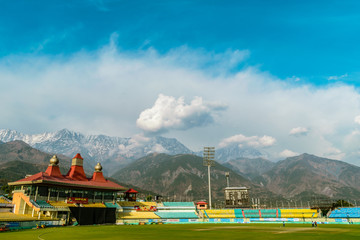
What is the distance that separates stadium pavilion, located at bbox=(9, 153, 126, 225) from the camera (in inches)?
2904

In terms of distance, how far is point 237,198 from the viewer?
105 meters

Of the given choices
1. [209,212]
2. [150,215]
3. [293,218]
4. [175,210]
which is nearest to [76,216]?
[150,215]

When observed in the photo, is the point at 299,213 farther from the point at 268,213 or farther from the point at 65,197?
the point at 65,197

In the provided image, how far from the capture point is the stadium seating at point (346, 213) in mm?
81025

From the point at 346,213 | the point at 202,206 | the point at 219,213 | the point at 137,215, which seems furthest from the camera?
the point at 202,206

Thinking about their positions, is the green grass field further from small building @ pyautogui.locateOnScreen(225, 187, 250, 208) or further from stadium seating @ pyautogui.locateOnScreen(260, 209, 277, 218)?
small building @ pyautogui.locateOnScreen(225, 187, 250, 208)

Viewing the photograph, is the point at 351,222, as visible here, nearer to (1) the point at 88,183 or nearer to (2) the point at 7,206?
(1) the point at 88,183

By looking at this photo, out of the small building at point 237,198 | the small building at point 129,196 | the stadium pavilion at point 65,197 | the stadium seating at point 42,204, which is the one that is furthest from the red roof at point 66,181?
the small building at point 237,198

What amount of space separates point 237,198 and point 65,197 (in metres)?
65.4

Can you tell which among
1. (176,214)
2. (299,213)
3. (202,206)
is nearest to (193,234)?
(176,214)

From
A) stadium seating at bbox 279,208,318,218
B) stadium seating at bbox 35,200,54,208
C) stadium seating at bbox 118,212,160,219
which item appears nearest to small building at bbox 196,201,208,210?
stadium seating at bbox 118,212,160,219

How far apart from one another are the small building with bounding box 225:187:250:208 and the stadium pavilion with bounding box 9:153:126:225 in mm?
44485

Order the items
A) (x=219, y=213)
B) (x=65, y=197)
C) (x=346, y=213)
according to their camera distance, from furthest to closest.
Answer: (x=219, y=213) → (x=65, y=197) → (x=346, y=213)

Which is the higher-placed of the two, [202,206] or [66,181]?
[66,181]
